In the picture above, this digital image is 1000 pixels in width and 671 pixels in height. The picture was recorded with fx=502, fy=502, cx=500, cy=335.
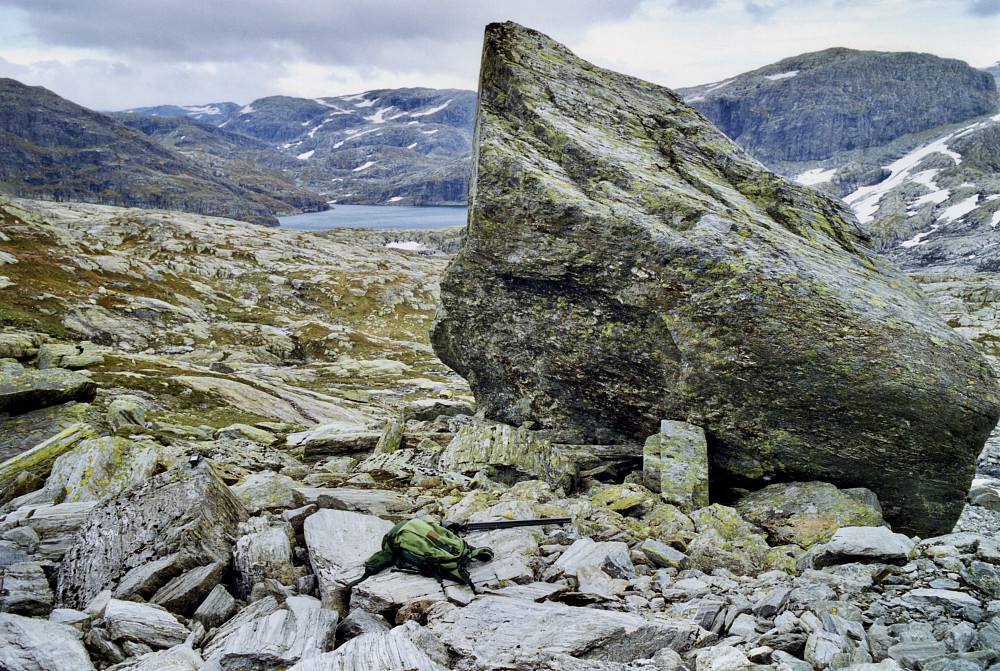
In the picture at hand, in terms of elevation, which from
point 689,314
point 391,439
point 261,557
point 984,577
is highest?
point 689,314

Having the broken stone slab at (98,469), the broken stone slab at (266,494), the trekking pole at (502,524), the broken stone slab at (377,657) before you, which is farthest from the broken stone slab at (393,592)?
the broken stone slab at (98,469)

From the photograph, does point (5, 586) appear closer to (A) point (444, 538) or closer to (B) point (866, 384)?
(A) point (444, 538)

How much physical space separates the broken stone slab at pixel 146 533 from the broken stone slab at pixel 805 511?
1145 cm

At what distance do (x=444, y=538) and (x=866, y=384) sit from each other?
415 inches

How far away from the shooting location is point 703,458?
13.1 m

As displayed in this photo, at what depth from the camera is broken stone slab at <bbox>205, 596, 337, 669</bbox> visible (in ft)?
21.1

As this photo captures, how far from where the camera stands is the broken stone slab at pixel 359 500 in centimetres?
1099

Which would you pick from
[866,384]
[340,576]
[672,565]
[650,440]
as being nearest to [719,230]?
[866,384]

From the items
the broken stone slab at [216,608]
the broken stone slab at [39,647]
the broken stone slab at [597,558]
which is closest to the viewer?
the broken stone slab at [39,647]

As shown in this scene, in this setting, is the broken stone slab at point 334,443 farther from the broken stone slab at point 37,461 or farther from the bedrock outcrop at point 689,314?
the broken stone slab at point 37,461

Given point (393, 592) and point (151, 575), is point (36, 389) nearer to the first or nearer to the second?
point (151, 575)

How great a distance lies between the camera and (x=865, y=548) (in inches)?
323

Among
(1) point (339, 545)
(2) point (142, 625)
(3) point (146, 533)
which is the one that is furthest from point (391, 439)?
(2) point (142, 625)

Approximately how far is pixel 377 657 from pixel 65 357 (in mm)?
27499
